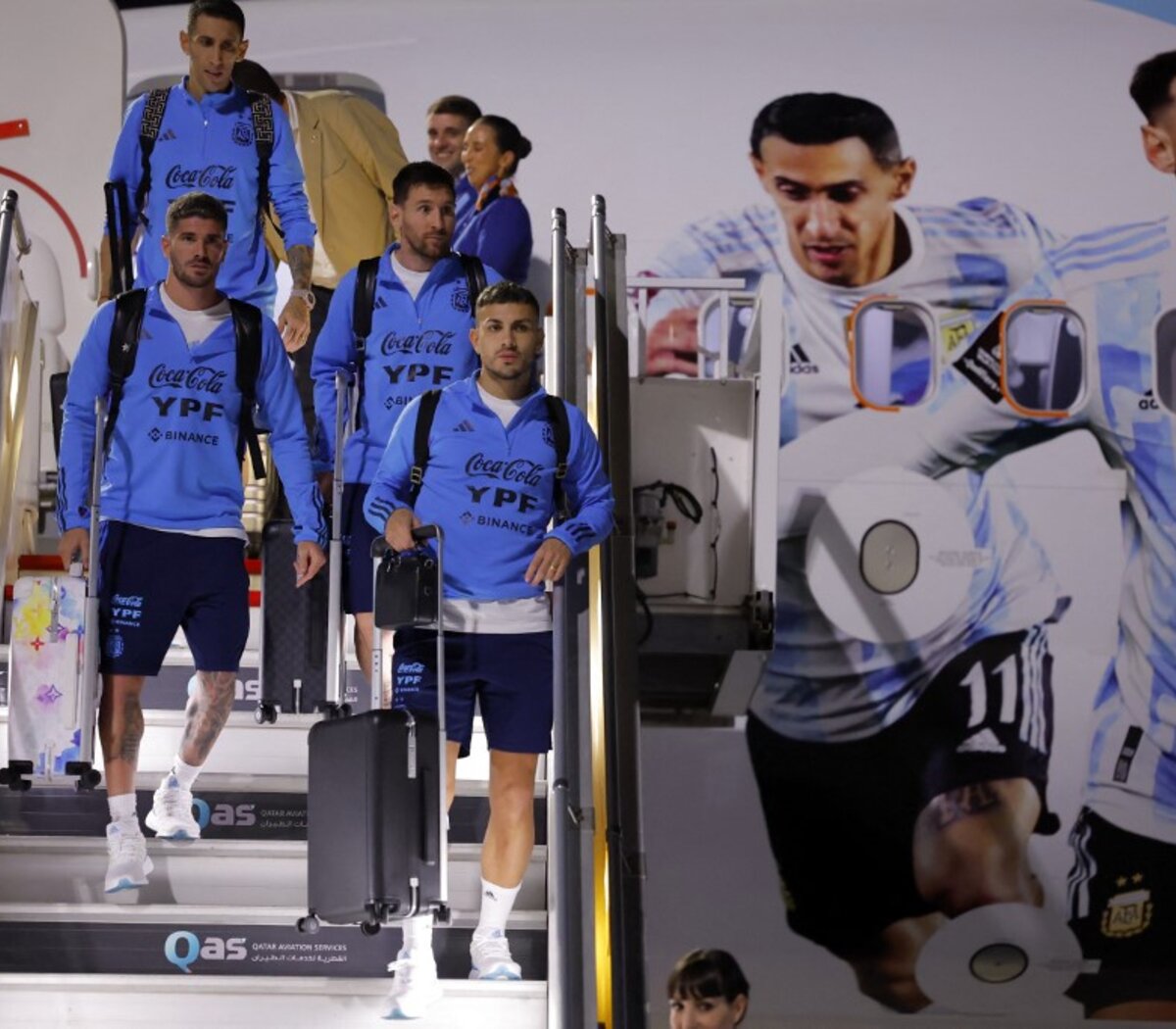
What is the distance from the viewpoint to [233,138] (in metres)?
6.26

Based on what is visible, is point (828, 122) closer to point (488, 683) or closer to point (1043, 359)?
point (1043, 359)

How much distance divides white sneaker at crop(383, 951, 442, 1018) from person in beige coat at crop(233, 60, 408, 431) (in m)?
2.70

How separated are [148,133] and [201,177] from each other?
198mm

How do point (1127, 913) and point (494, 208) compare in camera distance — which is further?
point (1127, 913)

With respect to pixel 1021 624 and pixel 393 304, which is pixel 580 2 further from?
pixel 393 304

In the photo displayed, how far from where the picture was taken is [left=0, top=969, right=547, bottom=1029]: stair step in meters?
4.68

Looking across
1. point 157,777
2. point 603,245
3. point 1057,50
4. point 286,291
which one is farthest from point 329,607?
point 1057,50

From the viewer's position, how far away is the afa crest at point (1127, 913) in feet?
28.6

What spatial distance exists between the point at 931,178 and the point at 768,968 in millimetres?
3244

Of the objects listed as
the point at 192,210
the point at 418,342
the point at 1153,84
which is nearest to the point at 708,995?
the point at 418,342

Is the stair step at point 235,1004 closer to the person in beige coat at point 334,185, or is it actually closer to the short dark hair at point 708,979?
the short dark hair at point 708,979

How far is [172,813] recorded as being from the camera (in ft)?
17.3

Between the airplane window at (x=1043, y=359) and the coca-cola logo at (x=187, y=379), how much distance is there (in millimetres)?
4400

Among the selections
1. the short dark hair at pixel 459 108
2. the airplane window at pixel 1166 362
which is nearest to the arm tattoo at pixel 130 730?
the short dark hair at pixel 459 108
